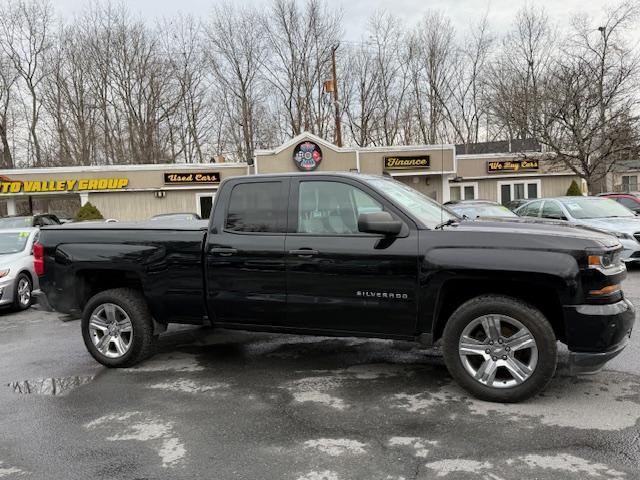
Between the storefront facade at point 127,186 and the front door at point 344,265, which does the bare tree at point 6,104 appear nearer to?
the storefront facade at point 127,186

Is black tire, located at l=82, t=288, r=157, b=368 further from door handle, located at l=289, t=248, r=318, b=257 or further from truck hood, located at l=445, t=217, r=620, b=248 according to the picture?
truck hood, located at l=445, t=217, r=620, b=248

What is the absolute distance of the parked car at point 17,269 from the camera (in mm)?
8735

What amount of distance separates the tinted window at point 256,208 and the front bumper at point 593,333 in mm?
2477

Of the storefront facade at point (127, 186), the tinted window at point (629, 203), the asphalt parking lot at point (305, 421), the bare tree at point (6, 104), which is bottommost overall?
the asphalt parking lot at point (305, 421)

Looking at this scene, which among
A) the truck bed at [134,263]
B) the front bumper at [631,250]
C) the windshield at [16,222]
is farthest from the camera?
the windshield at [16,222]

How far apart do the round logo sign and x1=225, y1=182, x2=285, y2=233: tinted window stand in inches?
800

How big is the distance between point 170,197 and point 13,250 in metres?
17.2

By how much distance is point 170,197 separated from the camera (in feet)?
87.0

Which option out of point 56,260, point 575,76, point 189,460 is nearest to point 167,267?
point 56,260

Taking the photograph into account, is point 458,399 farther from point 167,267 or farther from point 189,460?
point 167,267

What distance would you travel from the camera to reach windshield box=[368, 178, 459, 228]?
435 centimetres

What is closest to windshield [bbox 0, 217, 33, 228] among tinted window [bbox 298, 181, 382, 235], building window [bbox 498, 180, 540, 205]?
tinted window [bbox 298, 181, 382, 235]

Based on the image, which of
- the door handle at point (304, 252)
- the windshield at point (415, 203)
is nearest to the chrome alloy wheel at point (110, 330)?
the door handle at point (304, 252)

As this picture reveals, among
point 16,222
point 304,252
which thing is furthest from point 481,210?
point 16,222
